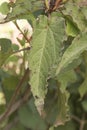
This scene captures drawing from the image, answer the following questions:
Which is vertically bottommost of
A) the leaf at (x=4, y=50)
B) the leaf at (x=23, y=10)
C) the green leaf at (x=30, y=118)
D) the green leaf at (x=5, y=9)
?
the green leaf at (x=30, y=118)

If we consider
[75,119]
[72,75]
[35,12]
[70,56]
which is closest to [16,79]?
[72,75]

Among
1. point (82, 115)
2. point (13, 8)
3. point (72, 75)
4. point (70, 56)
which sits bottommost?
point (82, 115)

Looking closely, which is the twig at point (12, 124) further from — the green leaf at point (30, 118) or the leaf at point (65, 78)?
the leaf at point (65, 78)

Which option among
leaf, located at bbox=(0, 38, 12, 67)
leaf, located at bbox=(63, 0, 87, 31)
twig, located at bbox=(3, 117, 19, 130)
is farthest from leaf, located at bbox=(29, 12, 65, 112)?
twig, located at bbox=(3, 117, 19, 130)

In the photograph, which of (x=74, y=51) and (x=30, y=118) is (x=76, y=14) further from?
(x=30, y=118)

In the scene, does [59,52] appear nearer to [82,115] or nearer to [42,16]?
[42,16]

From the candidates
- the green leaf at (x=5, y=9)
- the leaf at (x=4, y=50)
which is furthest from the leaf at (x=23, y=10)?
the leaf at (x=4, y=50)
